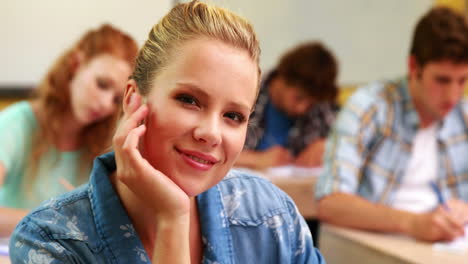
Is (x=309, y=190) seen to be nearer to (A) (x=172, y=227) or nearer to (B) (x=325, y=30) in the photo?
(A) (x=172, y=227)

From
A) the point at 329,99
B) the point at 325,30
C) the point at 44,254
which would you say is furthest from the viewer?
the point at 325,30

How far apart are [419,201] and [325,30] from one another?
229cm

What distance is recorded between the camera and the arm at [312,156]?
9.66ft

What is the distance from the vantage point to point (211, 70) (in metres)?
0.83

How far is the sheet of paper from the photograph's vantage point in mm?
1530

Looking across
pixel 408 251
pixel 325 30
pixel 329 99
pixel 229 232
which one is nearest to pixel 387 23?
pixel 325 30

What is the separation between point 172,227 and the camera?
2.70 feet

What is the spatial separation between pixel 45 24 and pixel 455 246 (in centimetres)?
235

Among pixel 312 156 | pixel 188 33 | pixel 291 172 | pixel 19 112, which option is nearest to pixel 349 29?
pixel 312 156

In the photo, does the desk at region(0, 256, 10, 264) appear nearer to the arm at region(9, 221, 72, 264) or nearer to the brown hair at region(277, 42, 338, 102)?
the arm at region(9, 221, 72, 264)

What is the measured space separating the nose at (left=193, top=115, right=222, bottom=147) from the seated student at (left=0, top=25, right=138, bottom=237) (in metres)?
0.86

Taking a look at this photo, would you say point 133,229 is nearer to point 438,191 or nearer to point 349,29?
point 438,191

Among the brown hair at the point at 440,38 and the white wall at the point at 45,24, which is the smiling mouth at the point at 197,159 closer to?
the brown hair at the point at 440,38

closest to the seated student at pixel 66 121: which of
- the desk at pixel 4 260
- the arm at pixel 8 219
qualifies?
the arm at pixel 8 219
